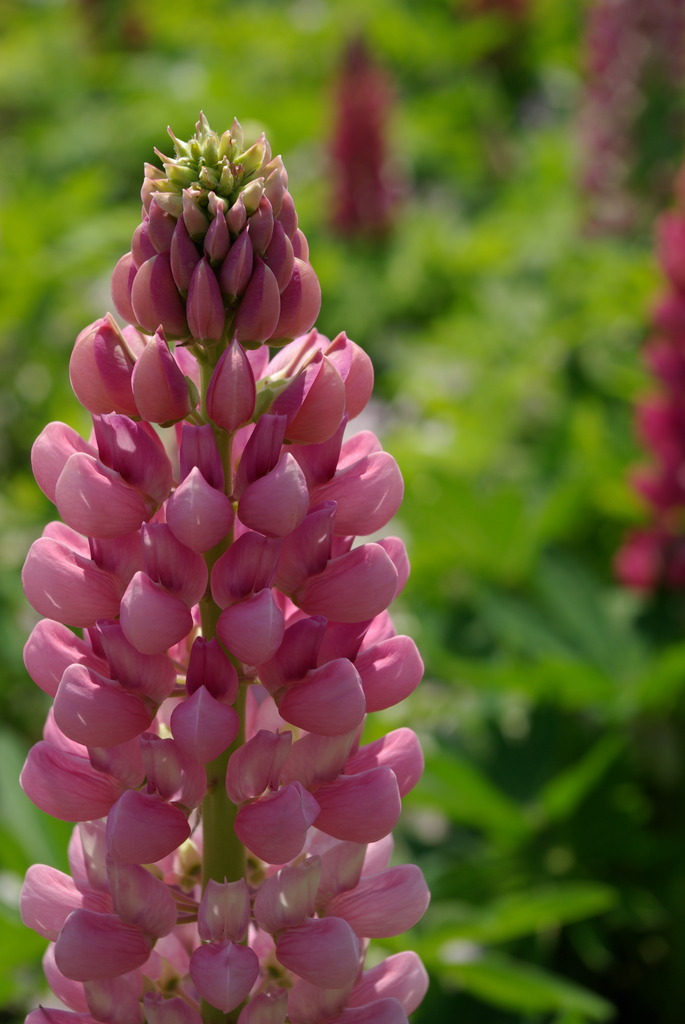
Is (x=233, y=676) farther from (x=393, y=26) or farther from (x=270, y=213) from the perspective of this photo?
(x=393, y=26)

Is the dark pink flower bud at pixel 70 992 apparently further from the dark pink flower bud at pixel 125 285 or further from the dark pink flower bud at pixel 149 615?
the dark pink flower bud at pixel 125 285

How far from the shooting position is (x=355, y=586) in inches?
30.9

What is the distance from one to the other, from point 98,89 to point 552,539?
5.94 meters

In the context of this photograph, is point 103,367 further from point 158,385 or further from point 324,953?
point 324,953

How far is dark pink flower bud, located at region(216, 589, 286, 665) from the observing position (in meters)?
0.75

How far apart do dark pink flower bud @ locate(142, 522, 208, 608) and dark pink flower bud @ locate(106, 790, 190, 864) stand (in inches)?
5.6

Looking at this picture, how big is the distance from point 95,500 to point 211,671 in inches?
5.6

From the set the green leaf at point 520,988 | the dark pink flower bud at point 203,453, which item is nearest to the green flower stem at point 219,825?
the dark pink flower bud at point 203,453

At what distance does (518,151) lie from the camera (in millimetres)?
5637

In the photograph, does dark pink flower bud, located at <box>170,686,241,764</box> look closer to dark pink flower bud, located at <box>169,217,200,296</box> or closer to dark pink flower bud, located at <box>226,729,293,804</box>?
dark pink flower bud, located at <box>226,729,293,804</box>

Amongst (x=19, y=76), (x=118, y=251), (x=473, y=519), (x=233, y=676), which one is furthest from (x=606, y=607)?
(x=19, y=76)

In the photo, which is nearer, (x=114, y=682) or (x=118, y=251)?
(x=114, y=682)

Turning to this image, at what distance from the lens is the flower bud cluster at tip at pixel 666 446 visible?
2182 mm

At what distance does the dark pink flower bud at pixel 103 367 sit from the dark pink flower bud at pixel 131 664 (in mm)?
160
